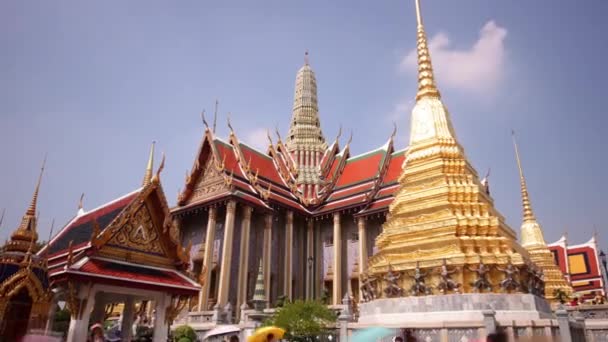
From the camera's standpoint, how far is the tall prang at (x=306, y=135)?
24484 mm

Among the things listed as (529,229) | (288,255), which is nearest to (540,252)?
(529,229)

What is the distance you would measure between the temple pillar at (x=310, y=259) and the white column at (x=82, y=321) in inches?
625

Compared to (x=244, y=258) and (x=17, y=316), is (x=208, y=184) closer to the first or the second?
(x=244, y=258)

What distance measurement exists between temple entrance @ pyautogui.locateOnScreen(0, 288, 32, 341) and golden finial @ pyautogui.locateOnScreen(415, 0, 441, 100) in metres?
12.4

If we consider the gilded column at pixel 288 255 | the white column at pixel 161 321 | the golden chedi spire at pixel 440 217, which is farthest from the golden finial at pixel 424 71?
the white column at pixel 161 321

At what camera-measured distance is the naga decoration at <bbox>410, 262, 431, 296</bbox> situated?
33.0ft

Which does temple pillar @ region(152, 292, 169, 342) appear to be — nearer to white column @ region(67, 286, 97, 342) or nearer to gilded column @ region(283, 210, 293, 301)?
white column @ region(67, 286, 97, 342)

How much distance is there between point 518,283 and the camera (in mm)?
9758

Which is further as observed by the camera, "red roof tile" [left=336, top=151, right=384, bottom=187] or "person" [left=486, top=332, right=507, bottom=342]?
"red roof tile" [left=336, top=151, right=384, bottom=187]

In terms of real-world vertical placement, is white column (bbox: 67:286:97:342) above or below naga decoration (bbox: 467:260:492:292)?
below

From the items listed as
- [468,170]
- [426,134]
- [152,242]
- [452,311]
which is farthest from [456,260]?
[152,242]

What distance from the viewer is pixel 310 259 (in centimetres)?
2205

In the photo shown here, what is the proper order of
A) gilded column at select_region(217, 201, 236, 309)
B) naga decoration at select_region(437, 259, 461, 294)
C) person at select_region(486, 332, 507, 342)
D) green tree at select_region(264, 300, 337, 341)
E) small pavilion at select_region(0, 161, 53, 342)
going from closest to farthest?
person at select_region(486, 332, 507, 342), small pavilion at select_region(0, 161, 53, 342), green tree at select_region(264, 300, 337, 341), naga decoration at select_region(437, 259, 461, 294), gilded column at select_region(217, 201, 236, 309)

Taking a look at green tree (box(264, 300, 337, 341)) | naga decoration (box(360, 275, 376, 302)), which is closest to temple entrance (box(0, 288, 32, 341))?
green tree (box(264, 300, 337, 341))
